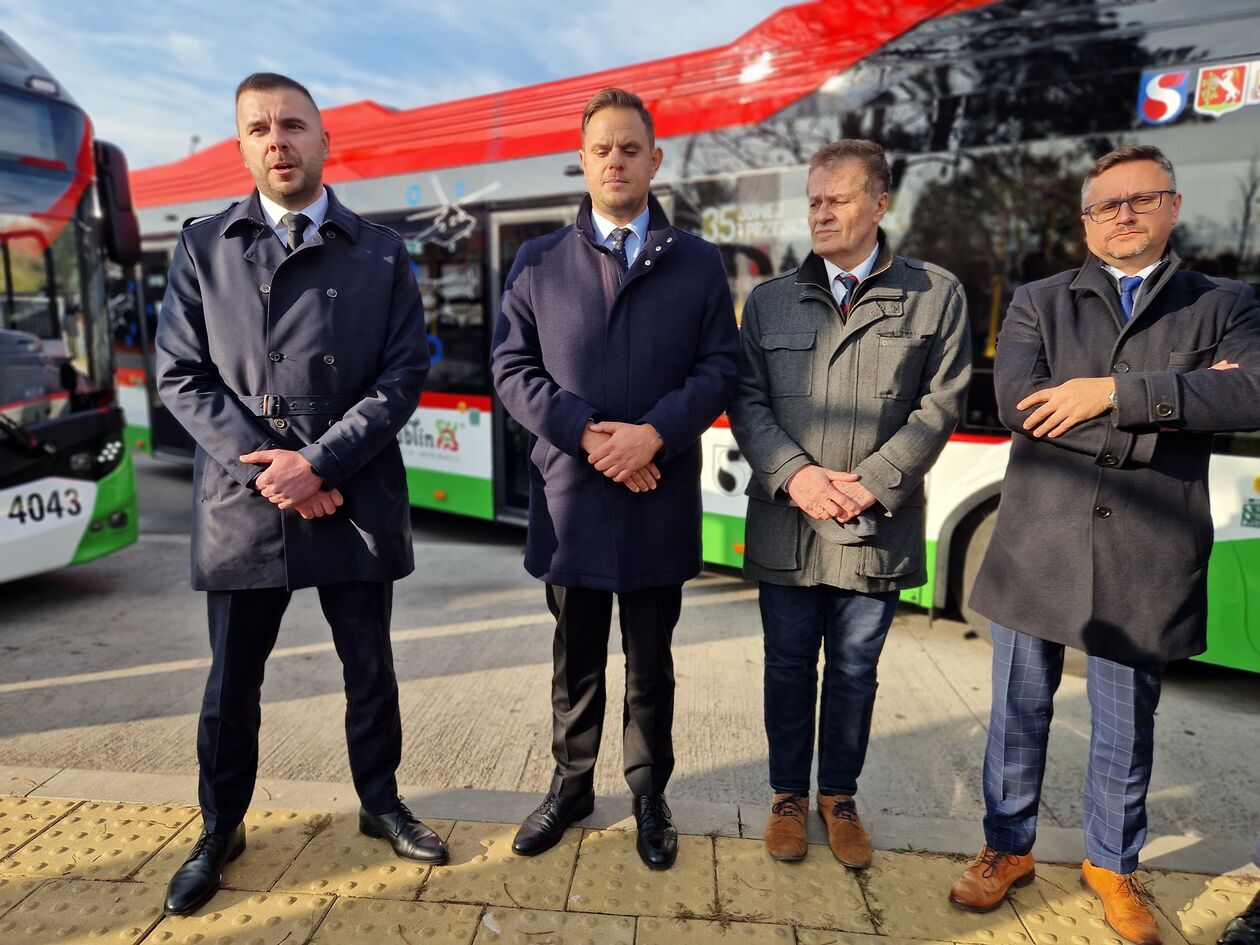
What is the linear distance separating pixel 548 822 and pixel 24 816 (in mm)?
1680

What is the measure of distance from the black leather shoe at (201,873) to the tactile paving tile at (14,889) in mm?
378

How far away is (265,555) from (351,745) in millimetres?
660

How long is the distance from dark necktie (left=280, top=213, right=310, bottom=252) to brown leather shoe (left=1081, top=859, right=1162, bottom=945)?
2.84 metres

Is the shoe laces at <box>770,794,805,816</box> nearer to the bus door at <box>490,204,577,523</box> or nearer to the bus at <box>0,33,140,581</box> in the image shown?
the bus door at <box>490,204,577,523</box>

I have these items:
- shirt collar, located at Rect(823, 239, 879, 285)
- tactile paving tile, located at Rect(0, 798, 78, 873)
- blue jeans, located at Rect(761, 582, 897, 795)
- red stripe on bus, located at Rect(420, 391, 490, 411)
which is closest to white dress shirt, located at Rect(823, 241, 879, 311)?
shirt collar, located at Rect(823, 239, 879, 285)

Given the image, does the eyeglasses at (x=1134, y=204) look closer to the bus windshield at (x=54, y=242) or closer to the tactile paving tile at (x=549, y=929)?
the tactile paving tile at (x=549, y=929)

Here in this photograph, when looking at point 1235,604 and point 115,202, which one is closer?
point 1235,604

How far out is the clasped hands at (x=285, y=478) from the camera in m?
2.21

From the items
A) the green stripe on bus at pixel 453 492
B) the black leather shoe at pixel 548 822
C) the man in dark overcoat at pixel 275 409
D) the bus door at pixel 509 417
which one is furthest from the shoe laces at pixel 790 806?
the green stripe on bus at pixel 453 492

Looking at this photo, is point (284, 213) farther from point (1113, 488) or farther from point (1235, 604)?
point (1235, 604)

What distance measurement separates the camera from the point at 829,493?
2369 mm

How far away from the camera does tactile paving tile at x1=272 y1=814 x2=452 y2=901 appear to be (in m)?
2.34

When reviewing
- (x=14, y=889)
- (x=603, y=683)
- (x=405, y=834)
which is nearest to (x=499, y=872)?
(x=405, y=834)

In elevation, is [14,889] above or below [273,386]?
below
